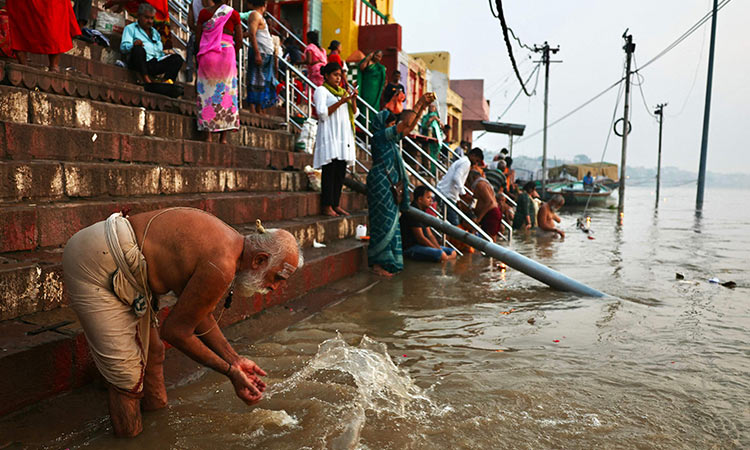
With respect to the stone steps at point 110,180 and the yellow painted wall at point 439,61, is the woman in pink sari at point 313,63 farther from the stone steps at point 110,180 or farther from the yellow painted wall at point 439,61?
the yellow painted wall at point 439,61

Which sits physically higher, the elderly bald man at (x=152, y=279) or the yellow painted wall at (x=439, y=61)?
the yellow painted wall at (x=439, y=61)

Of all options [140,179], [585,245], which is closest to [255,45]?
[140,179]

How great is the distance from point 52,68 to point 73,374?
10.4 feet

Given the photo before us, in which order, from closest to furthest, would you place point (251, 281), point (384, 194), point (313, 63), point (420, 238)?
1. point (251, 281)
2. point (384, 194)
3. point (420, 238)
4. point (313, 63)

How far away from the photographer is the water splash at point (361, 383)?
8.48 ft

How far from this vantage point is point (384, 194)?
5.88 m

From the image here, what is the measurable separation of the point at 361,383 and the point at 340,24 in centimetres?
1364

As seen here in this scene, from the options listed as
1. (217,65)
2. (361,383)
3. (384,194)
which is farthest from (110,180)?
(384,194)

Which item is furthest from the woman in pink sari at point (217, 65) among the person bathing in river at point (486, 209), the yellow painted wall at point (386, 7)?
the yellow painted wall at point (386, 7)

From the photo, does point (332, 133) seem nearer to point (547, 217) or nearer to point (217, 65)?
point (217, 65)

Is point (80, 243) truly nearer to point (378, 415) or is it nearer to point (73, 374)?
point (73, 374)

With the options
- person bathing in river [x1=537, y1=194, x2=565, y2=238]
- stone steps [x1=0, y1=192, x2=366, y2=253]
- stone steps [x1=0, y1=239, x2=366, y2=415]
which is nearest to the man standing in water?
person bathing in river [x1=537, y1=194, x2=565, y2=238]

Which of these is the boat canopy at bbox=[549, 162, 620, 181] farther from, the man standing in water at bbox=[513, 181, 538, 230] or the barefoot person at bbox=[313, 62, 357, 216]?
the barefoot person at bbox=[313, 62, 357, 216]

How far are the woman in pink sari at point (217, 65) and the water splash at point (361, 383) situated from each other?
9.79 ft
